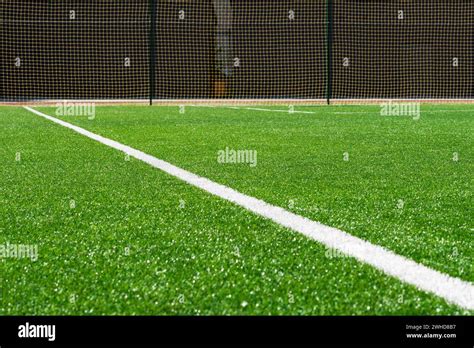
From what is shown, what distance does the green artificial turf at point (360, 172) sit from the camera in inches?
116

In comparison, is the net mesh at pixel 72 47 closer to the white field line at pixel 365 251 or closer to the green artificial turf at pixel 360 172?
the green artificial turf at pixel 360 172

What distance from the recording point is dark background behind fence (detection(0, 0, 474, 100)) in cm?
2072

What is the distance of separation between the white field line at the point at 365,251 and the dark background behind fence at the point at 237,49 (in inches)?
687

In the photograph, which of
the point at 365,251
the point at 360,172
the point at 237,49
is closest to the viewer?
the point at 365,251

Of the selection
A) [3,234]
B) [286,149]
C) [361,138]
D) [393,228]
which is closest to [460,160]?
[286,149]

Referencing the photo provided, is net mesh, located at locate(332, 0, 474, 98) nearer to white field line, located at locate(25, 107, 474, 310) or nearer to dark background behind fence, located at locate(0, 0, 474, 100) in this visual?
dark background behind fence, located at locate(0, 0, 474, 100)

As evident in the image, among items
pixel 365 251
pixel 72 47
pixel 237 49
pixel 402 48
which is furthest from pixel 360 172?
pixel 402 48

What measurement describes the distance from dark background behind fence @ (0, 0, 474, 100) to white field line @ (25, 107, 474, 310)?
17.4 meters

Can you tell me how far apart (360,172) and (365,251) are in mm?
2296

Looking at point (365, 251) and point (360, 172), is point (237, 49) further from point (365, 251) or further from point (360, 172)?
point (365, 251)

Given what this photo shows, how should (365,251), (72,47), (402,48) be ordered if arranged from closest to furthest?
1. (365,251)
2. (72,47)
3. (402,48)

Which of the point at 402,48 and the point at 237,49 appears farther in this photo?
the point at 402,48

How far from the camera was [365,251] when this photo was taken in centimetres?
262
